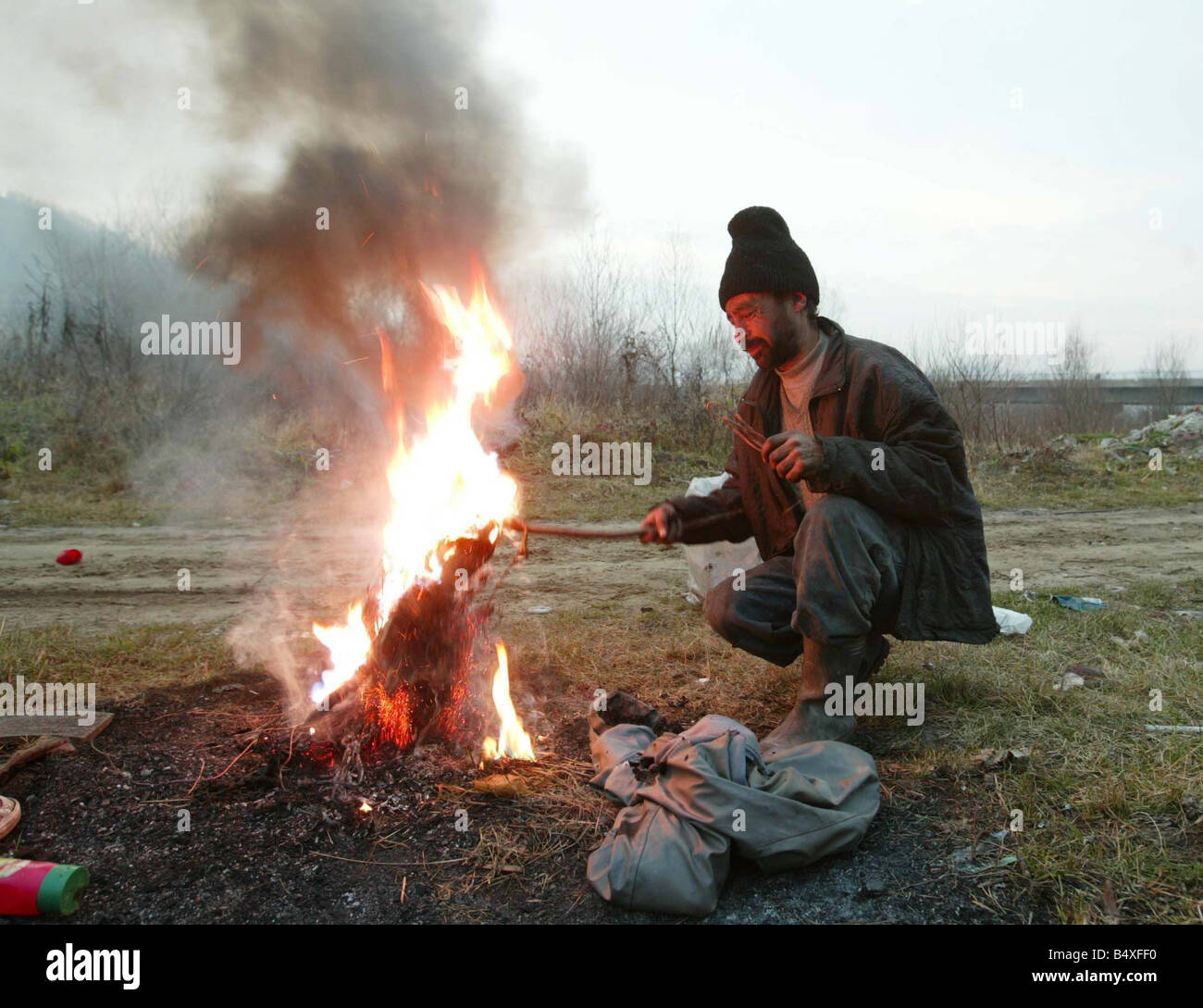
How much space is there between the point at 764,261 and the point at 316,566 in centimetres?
534

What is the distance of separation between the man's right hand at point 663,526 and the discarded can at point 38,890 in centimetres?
230

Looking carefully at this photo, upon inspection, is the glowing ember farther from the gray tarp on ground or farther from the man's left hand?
the man's left hand

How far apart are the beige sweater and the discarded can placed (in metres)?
2.82

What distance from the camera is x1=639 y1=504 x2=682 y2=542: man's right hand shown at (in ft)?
12.0

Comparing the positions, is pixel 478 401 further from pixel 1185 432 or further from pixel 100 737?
pixel 1185 432

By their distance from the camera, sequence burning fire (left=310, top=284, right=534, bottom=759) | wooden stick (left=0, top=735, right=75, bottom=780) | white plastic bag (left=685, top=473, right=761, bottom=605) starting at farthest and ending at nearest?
white plastic bag (left=685, top=473, right=761, bottom=605) → burning fire (left=310, top=284, right=534, bottom=759) → wooden stick (left=0, top=735, right=75, bottom=780)

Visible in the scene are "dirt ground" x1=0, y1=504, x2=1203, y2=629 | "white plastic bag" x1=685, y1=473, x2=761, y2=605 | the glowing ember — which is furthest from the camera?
"dirt ground" x1=0, y1=504, x2=1203, y2=629

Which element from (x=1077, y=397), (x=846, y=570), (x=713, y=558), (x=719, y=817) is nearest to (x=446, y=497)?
(x=846, y=570)

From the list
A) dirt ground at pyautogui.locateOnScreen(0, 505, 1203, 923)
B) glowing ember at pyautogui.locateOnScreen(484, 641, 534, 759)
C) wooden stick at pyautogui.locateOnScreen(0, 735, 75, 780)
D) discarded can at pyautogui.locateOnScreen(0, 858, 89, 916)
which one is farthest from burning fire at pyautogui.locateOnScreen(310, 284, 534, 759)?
discarded can at pyautogui.locateOnScreen(0, 858, 89, 916)

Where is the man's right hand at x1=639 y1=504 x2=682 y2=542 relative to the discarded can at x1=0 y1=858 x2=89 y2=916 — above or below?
above

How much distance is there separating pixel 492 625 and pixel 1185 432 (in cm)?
1512

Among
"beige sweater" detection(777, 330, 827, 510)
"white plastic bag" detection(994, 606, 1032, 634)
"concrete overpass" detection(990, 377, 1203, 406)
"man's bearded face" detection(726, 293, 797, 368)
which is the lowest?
"white plastic bag" detection(994, 606, 1032, 634)

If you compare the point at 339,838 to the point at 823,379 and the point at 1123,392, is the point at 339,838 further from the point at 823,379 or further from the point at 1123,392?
the point at 1123,392

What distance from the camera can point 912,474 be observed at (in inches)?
123
